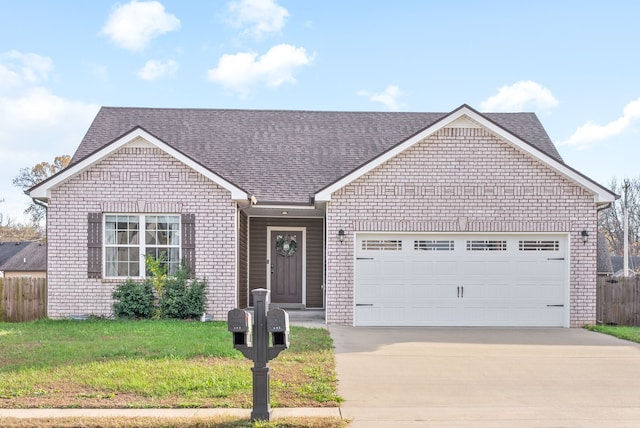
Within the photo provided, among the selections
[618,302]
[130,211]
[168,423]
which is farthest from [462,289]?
[168,423]

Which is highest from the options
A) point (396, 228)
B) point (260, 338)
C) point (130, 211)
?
point (130, 211)

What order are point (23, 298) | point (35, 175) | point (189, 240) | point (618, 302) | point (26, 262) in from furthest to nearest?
1. point (35, 175)
2. point (26, 262)
3. point (618, 302)
4. point (23, 298)
5. point (189, 240)

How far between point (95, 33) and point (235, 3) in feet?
14.1

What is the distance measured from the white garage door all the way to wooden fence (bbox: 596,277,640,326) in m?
1.40

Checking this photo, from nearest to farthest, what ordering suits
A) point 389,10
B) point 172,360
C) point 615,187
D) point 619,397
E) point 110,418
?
point 110,418, point 619,397, point 172,360, point 389,10, point 615,187

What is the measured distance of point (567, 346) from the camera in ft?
35.9

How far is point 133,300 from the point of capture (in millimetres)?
13562

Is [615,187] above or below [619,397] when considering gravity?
above

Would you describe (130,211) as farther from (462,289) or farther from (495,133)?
(495,133)

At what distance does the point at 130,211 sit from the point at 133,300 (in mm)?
2071

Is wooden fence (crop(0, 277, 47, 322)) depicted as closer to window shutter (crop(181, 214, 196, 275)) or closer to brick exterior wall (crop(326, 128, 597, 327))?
window shutter (crop(181, 214, 196, 275))

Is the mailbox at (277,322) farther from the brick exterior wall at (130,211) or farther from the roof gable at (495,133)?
the brick exterior wall at (130,211)

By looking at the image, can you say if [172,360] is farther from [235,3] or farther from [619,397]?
[235,3]

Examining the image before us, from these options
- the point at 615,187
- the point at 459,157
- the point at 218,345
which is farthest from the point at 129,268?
the point at 615,187
